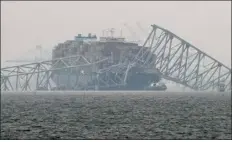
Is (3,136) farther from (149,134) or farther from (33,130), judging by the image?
(149,134)

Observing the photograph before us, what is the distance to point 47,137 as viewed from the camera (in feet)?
229

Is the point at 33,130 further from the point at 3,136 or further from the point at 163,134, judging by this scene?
the point at 163,134

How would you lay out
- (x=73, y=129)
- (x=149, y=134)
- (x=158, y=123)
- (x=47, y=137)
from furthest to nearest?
(x=158, y=123) → (x=73, y=129) → (x=149, y=134) → (x=47, y=137)

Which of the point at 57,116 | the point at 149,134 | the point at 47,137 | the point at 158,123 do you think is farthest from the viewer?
the point at 57,116

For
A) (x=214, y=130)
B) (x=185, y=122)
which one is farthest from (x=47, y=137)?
(x=185, y=122)

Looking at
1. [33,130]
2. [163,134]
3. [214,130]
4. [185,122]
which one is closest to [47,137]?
[33,130]

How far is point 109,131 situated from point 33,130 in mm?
10602

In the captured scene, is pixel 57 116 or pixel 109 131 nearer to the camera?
pixel 109 131

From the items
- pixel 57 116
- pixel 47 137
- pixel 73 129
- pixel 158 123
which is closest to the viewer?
pixel 47 137

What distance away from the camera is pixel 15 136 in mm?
71688

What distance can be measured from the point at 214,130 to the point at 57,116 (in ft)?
122

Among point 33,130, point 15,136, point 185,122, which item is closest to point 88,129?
point 33,130

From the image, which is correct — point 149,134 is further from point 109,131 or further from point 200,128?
point 200,128

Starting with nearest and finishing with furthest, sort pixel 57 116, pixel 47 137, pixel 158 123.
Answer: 1. pixel 47 137
2. pixel 158 123
3. pixel 57 116
